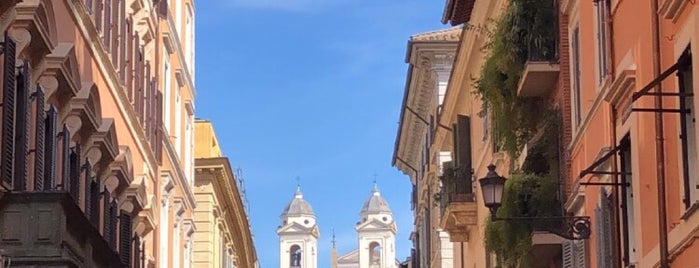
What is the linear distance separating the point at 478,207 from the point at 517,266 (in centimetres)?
1215

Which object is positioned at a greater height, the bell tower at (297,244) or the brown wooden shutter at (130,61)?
the bell tower at (297,244)

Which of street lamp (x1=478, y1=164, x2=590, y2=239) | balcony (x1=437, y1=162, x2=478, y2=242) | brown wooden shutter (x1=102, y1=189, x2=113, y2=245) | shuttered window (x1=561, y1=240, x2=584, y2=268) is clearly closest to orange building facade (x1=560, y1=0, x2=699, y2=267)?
street lamp (x1=478, y1=164, x2=590, y2=239)

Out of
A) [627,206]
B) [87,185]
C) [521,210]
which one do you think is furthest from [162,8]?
[627,206]

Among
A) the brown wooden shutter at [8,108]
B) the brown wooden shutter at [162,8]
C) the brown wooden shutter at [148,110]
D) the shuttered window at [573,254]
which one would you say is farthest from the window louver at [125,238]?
the brown wooden shutter at [162,8]

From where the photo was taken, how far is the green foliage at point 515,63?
2586 cm

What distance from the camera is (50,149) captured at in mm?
23172

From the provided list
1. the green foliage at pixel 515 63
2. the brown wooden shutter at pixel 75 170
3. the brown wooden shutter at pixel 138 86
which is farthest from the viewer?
the brown wooden shutter at pixel 138 86

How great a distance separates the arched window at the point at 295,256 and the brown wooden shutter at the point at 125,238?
165257 millimetres

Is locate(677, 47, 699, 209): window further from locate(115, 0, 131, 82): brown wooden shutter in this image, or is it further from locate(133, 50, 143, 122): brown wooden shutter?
locate(133, 50, 143, 122): brown wooden shutter

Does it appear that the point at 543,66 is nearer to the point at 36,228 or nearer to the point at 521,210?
the point at 521,210

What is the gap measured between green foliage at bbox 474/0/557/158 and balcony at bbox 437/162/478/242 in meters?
10.1

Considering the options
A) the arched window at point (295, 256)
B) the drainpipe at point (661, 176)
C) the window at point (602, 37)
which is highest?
the arched window at point (295, 256)

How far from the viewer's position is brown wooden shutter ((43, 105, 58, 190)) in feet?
74.6

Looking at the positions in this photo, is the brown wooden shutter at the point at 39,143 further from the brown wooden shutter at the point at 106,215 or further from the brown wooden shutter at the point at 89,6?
the brown wooden shutter at the point at 89,6
